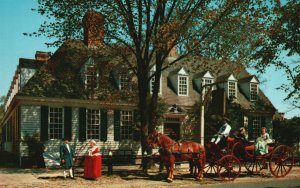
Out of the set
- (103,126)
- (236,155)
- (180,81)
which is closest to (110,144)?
(103,126)

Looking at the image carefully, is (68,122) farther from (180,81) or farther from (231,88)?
(231,88)

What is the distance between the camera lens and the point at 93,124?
26578 millimetres

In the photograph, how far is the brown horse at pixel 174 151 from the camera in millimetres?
16547

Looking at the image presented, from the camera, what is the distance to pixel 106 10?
1997 centimetres

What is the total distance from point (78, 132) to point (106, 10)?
9.05 meters

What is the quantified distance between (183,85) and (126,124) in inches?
247

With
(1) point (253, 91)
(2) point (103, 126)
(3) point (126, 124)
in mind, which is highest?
(1) point (253, 91)

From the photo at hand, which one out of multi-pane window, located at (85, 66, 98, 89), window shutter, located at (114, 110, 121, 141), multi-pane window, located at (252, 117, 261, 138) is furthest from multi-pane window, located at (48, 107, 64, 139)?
multi-pane window, located at (252, 117, 261, 138)

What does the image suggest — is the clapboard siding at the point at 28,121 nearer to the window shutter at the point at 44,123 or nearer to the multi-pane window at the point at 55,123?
the window shutter at the point at 44,123

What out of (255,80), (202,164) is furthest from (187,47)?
(255,80)

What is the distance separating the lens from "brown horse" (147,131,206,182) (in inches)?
651

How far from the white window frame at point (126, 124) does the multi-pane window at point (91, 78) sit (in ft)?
9.95

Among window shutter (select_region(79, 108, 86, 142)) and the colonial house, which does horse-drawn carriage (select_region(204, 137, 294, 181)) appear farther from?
window shutter (select_region(79, 108, 86, 142))

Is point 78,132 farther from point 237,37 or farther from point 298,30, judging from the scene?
point 298,30
